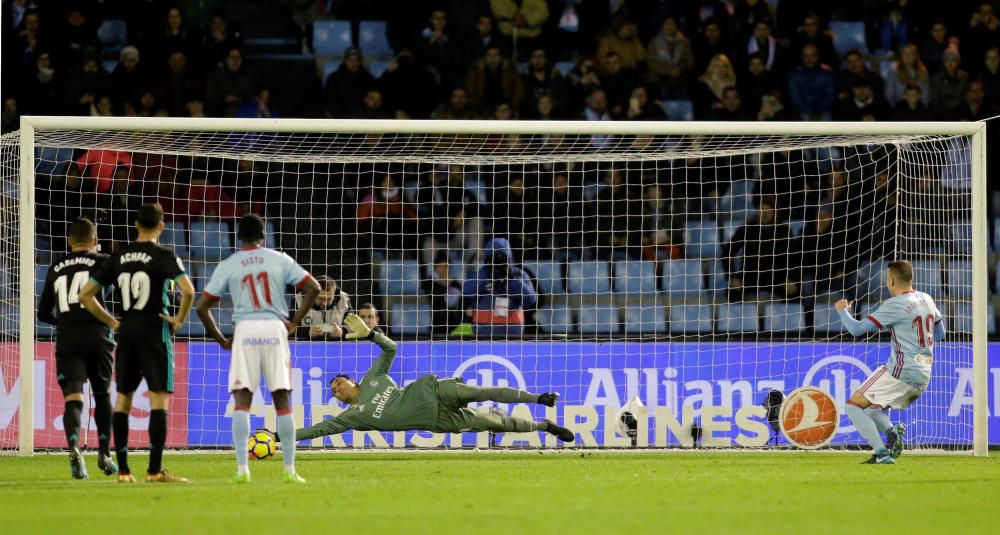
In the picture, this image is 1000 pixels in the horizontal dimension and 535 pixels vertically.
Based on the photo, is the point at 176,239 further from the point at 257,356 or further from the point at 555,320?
the point at 257,356

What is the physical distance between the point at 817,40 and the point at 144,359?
11.3m

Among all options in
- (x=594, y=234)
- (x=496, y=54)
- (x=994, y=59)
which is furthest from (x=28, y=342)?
(x=994, y=59)

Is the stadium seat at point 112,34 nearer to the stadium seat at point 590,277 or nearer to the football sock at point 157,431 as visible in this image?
the stadium seat at point 590,277

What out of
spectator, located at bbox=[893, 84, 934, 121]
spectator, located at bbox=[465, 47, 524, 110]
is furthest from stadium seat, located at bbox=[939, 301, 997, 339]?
spectator, located at bbox=[465, 47, 524, 110]

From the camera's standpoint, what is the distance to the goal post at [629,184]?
1140cm

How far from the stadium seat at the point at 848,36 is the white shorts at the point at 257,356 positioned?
1169cm

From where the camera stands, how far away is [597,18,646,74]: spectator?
680 inches

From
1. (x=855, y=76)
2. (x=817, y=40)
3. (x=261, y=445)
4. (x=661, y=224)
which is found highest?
(x=817, y=40)

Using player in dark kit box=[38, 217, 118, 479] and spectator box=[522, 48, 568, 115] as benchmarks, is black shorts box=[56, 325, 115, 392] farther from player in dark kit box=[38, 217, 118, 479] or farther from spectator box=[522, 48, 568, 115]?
spectator box=[522, 48, 568, 115]

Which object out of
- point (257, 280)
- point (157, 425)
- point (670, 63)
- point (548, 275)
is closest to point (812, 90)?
point (670, 63)

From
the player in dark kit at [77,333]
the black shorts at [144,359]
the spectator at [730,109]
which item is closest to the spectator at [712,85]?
the spectator at [730,109]

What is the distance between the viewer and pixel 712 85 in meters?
→ 17.0

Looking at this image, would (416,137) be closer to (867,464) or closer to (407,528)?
(867,464)

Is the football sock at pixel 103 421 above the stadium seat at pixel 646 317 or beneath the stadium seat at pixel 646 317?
beneath
